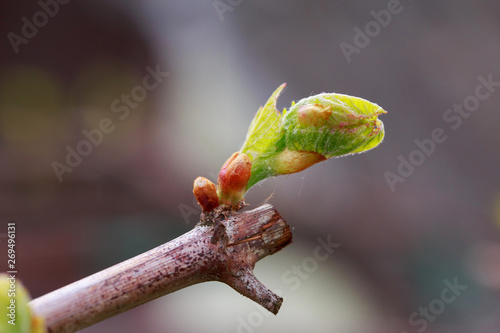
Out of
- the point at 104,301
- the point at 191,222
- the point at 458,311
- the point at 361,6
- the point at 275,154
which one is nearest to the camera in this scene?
the point at 104,301

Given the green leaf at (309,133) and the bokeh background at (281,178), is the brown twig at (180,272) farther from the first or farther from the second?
the bokeh background at (281,178)

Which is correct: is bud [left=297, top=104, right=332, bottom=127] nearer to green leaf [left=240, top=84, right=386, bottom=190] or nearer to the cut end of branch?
green leaf [left=240, top=84, right=386, bottom=190]

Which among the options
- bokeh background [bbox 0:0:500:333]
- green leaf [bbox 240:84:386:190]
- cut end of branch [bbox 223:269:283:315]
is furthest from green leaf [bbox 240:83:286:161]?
bokeh background [bbox 0:0:500:333]

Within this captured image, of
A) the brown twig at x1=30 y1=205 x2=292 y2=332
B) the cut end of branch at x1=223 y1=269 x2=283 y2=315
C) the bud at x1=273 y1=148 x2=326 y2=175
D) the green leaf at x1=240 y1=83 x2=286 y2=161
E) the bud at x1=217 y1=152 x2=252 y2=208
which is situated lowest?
the cut end of branch at x1=223 y1=269 x2=283 y2=315

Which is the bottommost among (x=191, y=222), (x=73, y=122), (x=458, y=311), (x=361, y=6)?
(x=458, y=311)

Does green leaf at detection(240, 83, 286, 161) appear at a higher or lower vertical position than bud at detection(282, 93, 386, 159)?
higher

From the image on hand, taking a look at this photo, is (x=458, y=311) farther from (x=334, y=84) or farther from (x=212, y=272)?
(x=212, y=272)

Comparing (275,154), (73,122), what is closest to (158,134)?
(73,122)
